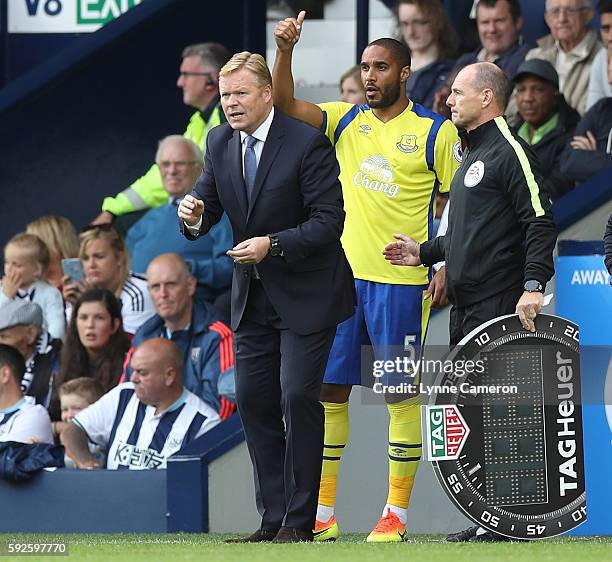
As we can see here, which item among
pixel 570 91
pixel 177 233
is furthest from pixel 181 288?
pixel 570 91

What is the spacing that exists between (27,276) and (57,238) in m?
0.54

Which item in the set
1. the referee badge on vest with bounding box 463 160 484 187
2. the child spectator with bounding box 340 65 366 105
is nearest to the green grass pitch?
the referee badge on vest with bounding box 463 160 484 187

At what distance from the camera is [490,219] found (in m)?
7.73

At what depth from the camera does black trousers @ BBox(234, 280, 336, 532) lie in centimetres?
769

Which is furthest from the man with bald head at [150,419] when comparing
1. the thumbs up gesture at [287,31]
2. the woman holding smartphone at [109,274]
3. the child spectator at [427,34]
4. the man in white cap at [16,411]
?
the child spectator at [427,34]

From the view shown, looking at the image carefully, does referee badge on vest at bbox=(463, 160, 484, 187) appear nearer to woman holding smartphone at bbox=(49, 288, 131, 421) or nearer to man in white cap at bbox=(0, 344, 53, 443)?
man in white cap at bbox=(0, 344, 53, 443)

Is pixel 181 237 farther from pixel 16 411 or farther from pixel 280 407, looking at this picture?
pixel 280 407

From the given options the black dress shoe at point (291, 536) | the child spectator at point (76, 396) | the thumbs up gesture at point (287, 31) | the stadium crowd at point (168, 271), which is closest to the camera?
the black dress shoe at point (291, 536)

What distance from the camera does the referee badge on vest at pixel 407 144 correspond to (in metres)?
8.30

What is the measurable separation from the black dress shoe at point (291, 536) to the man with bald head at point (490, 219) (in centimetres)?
69

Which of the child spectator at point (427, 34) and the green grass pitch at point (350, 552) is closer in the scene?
the green grass pitch at point (350, 552)

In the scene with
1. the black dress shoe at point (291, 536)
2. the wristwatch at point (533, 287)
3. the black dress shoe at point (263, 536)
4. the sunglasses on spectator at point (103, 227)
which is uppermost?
the sunglasses on spectator at point (103, 227)

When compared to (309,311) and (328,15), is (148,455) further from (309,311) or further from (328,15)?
(328,15)

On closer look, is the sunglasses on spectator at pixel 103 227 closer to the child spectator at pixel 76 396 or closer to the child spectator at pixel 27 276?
the child spectator at pixel 27 276
